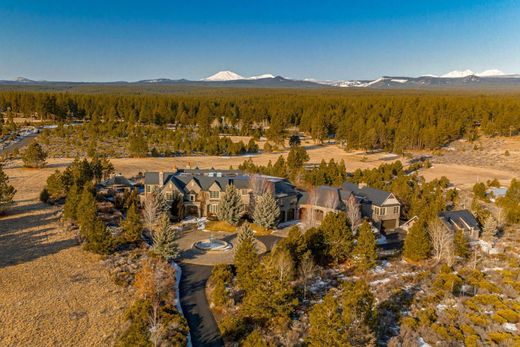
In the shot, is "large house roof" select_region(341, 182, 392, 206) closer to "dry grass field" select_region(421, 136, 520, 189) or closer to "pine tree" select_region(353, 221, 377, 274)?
"pine tree" select_region(353, 221, 377, 274)

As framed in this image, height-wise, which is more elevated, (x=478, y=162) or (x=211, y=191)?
(x=211, y=191)

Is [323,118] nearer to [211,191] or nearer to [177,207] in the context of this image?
[211,191]

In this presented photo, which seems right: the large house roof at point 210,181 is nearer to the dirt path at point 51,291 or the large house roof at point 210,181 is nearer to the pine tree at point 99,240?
the dirt path at point 51,291

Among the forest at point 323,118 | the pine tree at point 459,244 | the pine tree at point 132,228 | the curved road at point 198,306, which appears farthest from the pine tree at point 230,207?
the forest at point 323,118

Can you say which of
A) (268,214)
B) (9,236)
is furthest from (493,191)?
(9,236)

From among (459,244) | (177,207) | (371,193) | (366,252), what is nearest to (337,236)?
(366,252)

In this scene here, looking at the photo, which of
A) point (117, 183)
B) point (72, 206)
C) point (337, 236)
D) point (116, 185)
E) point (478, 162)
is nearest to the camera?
point (337, 236)

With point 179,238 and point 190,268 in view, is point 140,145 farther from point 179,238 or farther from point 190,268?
point 190,268
